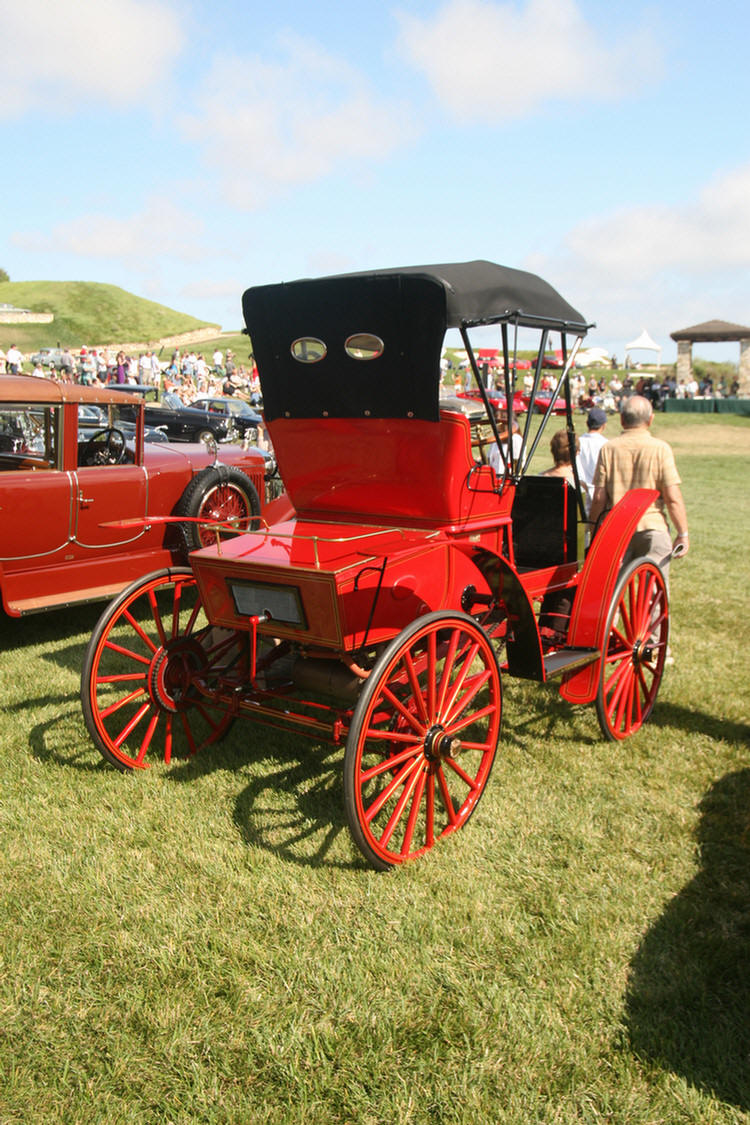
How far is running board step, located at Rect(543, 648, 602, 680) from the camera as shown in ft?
14.1

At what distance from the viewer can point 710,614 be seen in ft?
25.3

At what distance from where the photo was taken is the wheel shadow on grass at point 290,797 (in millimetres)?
3709

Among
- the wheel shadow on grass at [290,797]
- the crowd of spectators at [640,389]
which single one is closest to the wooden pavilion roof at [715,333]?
the crowd of spectators at [640,389]

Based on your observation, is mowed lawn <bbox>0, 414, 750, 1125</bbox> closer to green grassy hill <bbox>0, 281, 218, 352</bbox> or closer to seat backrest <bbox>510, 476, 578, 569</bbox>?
seat backrest <bbox>510, 476, 578, 569</bbox>

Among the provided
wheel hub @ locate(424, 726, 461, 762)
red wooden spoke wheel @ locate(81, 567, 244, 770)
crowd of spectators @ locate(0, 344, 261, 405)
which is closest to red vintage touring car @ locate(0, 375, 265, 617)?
red wooden spoke wheel @ locate(81, 567, 244, 770)

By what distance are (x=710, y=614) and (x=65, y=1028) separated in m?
6.55

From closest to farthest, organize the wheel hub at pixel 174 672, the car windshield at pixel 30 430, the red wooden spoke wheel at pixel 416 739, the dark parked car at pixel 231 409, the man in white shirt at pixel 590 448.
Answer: the red wooden spoke wheel at pixel 416 739 → the wheel hub at pixel 174 672 → the car windshield at pixel 30 430 → the man in white shirt at pixel 590 448 → the dark parked car at pixel 231 409

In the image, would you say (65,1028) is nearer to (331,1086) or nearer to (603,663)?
(331,1086)

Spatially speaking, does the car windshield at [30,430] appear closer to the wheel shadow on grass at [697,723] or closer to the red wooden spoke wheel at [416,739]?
the red wooden spoke wheel at [416,739]

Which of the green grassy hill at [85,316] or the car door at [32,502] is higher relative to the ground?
the green grassy hill at [85,316]

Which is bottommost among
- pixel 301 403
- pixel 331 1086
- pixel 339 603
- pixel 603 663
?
pixel 331 1086

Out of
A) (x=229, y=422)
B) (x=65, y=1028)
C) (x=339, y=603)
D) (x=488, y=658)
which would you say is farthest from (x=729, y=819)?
(x=229, y=422)

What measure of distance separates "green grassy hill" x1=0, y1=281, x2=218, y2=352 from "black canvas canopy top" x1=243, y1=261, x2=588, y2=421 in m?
54.8

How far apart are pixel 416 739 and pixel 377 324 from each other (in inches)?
73.3
